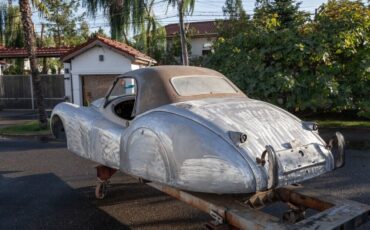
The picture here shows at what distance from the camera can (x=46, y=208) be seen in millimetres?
5582

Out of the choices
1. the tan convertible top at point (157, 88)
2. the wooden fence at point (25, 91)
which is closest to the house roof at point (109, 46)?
the wooden fence at point (25, 91)

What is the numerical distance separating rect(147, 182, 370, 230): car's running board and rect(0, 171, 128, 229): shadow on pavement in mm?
1320

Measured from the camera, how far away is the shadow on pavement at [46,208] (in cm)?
498

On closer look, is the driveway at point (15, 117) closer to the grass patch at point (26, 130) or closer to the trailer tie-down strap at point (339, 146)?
the grass patch at point (26, 130)

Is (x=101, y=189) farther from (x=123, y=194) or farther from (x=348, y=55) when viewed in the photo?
(x=348, y=55)

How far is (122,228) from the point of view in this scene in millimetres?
4801

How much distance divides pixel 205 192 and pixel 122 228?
5.39 ft

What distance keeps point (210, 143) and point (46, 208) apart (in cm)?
319

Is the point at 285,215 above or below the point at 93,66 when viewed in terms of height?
below

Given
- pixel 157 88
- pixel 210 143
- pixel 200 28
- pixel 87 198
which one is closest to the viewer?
pixel 210 143

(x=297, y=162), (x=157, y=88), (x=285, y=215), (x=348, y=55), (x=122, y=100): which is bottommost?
(x=285, y=215)

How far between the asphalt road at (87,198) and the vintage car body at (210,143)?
2.88ft

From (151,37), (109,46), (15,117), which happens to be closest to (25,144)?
(109,46)

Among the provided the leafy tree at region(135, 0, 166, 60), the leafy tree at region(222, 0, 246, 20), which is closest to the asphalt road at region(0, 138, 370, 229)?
the leafy tree at region(135, 0, 166, 60)
